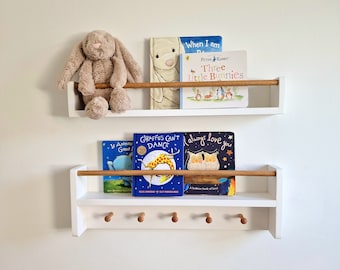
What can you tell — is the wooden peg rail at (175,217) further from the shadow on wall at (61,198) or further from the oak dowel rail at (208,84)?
the oak dowel rail at (208,84)

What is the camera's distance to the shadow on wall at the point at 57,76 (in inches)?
29.7

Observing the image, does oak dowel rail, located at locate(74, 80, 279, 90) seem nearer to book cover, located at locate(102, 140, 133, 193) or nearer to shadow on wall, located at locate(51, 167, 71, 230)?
book cover, located at locate(102, 140, 133, 193)

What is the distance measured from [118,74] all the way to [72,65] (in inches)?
5.7

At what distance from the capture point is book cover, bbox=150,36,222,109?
72 centimetres

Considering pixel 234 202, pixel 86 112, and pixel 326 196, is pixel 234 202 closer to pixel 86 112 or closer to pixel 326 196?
pixel 326 196

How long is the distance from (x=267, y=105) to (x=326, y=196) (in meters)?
0.34

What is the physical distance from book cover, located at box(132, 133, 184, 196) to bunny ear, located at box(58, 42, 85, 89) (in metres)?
0.26

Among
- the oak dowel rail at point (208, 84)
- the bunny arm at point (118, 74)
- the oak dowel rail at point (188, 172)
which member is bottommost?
the oak dowel rail at point (188, 172)

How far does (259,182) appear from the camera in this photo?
0.75 meters

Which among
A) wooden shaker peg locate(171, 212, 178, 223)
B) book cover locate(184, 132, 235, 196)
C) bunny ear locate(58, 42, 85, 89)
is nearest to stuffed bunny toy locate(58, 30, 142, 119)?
bunny ear locate(58, 42, 85, 89)

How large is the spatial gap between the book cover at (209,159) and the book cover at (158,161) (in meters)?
0.03

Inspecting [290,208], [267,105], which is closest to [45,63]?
[267,105]

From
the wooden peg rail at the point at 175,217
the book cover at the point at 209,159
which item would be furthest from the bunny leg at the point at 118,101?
the wooden peg rail at the point at 175,217

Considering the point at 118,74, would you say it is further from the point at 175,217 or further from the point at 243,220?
the point at 243,220
